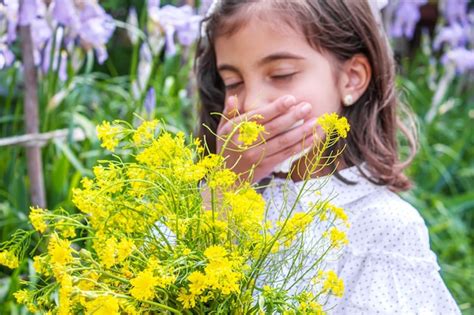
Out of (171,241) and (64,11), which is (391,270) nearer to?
(171,241)

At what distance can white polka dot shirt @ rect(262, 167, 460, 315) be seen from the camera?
1.49 meters

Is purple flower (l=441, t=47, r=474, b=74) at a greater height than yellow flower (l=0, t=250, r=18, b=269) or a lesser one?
lesser

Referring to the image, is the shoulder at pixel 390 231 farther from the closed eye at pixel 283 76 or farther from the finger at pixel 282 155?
the closed eye at pixel 283 76

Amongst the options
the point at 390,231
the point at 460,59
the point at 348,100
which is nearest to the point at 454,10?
the point at 460,59

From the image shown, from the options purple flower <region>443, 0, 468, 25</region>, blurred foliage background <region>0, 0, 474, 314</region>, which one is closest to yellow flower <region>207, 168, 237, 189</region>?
blurred foliage background <region>0, 0, 474, 314</region>

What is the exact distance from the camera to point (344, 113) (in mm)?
1830

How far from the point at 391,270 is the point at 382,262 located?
29 millimetres

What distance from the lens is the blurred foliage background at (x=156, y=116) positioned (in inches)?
105

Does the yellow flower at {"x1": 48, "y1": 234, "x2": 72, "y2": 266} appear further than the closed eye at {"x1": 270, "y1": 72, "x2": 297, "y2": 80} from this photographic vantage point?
Answer: No

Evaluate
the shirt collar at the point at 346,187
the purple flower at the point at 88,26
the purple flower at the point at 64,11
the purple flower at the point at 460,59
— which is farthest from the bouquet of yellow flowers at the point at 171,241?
the purple flower at the point at 460,59

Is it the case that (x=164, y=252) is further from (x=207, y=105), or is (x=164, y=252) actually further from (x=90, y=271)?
(x=207, y=105)

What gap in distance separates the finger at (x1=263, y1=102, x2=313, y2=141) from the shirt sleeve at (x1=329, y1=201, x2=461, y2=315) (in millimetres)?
265

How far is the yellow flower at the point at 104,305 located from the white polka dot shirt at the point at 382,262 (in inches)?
22.4

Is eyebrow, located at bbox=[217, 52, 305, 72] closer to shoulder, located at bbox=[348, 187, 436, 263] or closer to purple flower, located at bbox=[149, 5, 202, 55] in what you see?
shoulder, located at bbox=[348, 187, 436, 263]
